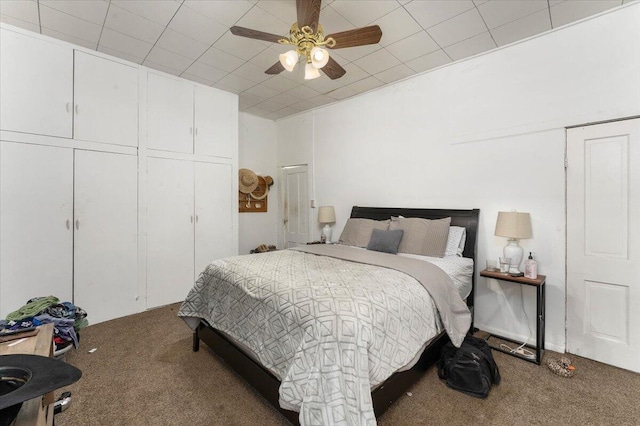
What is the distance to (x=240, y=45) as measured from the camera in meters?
2.90

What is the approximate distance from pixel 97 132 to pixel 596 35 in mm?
4847

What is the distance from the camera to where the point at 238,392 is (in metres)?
2.00

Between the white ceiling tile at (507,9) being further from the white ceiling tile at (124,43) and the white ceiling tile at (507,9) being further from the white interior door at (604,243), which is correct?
the white ceiling tile at (124,43)

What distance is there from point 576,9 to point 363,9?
1.72 meters

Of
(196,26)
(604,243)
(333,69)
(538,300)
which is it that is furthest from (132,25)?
(604,243)

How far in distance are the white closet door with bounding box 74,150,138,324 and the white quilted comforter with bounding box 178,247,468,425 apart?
1.60m

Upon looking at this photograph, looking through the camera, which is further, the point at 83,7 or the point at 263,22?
the point at 263,22

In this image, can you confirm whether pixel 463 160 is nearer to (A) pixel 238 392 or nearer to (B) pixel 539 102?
(B) pixel 539 102

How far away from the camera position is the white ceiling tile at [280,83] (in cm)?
365

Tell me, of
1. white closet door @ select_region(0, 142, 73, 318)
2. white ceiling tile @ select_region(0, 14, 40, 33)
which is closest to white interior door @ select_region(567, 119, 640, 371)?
white closet door @ select_region(0, 142, 73, 318)

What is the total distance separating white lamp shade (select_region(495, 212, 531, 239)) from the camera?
2502mm

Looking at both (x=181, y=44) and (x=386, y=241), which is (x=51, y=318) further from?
(x=386, y=241)

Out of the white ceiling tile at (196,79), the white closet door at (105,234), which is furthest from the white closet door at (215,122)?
the white closet door at (105,234)

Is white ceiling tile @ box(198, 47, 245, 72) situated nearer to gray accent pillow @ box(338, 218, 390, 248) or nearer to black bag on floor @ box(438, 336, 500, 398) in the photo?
gray accent pillow @ box(338, 218, 390, 248)
